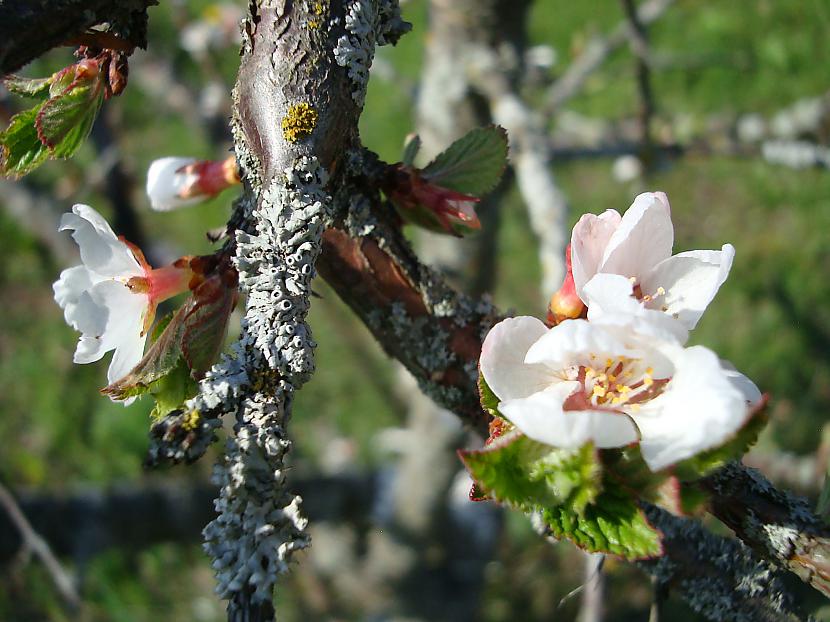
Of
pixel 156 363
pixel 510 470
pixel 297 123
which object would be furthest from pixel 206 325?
pixel 510 470

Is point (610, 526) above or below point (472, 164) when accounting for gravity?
below

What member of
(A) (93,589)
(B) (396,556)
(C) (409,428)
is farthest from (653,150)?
(A) (93,589)

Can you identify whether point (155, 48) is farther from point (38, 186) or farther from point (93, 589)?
point (93, 589)

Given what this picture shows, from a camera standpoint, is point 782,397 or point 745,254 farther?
point 745,254

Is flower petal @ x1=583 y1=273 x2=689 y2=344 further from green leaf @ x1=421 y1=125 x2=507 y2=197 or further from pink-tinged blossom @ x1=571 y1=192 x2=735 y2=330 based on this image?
green leaf @ x1=421 y1=125 x2=507 y2=197

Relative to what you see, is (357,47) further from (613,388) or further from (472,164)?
(613,388)

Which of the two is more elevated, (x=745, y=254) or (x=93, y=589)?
(x=745, y=254)

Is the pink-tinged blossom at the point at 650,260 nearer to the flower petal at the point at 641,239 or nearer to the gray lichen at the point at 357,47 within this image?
the flower petal at the point at 641,239

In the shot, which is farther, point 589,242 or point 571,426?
point 589,242
